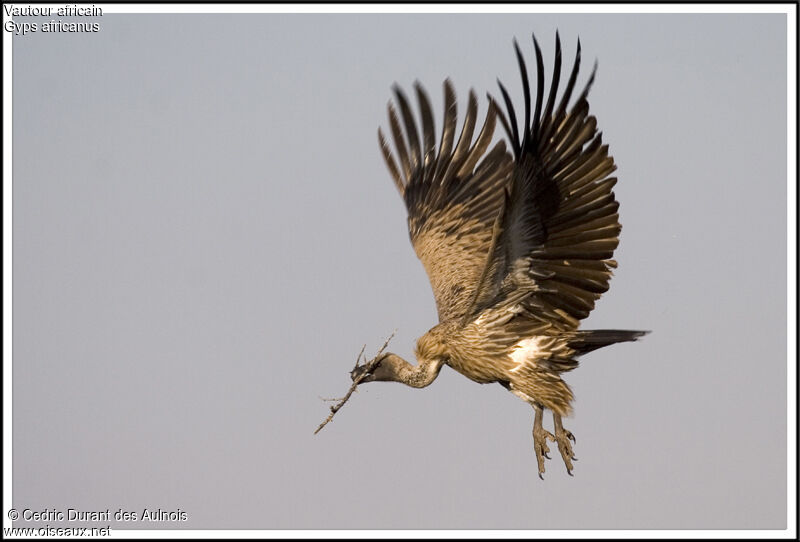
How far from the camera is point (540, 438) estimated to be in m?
14.1

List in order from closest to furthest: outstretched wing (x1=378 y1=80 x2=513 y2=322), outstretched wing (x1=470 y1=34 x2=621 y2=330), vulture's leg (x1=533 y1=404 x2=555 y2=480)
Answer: outstretched wing (x1=470 y1=34 x2=621 y2=330), vulture's leg (x1=533 y1=404 x2=555 y2=480), outstretched wing (x1=378 y1=80 x2=513 y2=322)

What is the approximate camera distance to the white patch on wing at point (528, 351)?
556 inches

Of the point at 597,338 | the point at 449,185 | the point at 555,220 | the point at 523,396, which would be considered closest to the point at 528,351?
the point at 523,396

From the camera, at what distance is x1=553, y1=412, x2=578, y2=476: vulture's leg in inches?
548

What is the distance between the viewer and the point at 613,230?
13703 millimetres

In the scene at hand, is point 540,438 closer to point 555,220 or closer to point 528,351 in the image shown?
point 528,351

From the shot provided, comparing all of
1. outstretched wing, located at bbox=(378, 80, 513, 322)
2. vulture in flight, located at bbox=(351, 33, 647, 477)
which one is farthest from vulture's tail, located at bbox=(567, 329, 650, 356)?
outstretched wing, located at bbox=(378, 80, 513, 322)

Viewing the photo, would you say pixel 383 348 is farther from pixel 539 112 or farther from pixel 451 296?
pixel 539 112

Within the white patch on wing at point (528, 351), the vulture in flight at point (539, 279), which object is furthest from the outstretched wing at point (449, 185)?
the white patch on wing at point (528, 351)

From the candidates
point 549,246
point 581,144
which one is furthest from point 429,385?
point 581,144

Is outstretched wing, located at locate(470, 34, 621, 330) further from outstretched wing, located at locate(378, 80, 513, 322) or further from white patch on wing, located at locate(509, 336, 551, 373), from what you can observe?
outstretched wing, located at locate(378, 80, 513, 322)

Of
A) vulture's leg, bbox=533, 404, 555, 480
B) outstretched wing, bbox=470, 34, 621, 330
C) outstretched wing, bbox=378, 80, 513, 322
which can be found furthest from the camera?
outstretched wing, bbox=378, 80, 513, 322

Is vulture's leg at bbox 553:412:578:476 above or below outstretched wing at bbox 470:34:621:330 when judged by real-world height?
below

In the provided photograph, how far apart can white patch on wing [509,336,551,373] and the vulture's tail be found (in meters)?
0.27
